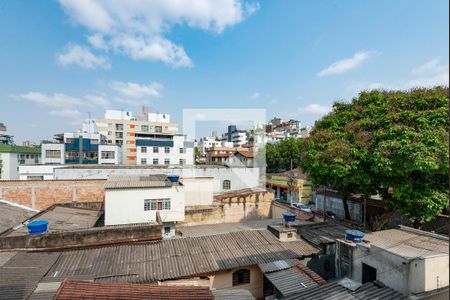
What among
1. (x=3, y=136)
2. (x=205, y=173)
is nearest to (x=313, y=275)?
(x=205, y=173)

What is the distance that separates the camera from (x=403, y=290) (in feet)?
23.9

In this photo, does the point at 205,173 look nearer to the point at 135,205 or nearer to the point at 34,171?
the point at 135,205

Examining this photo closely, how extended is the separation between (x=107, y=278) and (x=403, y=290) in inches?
400

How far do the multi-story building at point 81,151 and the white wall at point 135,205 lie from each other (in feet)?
86.5

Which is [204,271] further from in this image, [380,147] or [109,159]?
[109,159]

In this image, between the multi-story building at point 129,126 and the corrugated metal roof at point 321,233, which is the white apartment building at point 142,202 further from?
the multi-story building at point 129,126

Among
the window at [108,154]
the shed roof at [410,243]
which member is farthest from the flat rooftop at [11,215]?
the window at [108,154]

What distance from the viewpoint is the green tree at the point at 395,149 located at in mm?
9359

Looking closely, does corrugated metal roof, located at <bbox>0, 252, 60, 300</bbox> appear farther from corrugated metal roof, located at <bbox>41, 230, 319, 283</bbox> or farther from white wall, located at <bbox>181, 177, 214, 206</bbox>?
white wall, located at <bbox>181, 177, 214, 206</bbox>

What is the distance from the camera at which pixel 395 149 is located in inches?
391

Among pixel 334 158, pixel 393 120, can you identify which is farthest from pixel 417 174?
pixel 334 158

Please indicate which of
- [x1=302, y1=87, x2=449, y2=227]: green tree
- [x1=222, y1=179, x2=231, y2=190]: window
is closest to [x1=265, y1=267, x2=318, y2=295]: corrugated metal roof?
[x1=302, y1=87, x2=449, y2=227]: green tree

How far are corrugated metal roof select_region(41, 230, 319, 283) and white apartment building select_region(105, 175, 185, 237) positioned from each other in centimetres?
410

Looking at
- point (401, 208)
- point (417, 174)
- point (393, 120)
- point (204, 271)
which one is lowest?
point (204, 271)
